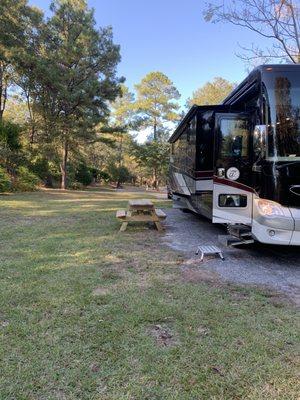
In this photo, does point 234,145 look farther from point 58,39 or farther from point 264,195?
point 58,39

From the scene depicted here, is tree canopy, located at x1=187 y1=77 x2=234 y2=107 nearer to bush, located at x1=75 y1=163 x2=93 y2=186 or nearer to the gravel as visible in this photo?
bush, located at x1=75 y1=163 x2=93 y2=186

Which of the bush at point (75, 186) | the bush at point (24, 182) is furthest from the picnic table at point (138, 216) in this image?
the bush at point (75, 186)

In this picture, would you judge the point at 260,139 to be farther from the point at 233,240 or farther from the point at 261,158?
the point at 233,240

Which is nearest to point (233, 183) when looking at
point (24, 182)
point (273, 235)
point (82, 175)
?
point (273, 235)

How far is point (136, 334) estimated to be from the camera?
2566mm

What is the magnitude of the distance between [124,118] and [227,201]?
1333 inches

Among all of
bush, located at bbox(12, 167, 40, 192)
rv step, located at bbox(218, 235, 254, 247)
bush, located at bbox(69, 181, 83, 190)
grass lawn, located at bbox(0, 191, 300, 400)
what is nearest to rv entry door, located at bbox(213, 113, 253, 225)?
rv step, located at bbox(218, 235, 254, 247)

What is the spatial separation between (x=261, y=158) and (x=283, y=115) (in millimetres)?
574

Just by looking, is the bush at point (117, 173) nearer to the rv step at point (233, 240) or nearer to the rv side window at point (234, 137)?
the rv step at point (233, 240)

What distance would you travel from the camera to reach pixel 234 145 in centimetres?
505

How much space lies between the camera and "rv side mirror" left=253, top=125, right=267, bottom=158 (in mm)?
4242

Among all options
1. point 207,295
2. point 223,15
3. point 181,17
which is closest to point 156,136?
point 181,17

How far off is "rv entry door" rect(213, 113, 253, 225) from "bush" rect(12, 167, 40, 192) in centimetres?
1283

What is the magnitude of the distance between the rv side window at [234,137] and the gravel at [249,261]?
1.49 meters
